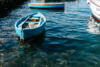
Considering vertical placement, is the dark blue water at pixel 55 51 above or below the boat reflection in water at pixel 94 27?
below

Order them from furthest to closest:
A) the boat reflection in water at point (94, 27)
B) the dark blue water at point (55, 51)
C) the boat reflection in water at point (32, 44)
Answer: the boat reflection in water at point (94, 27) → the boat reflection in water at point (32, 44) → the dark blue water at point (55, 51)

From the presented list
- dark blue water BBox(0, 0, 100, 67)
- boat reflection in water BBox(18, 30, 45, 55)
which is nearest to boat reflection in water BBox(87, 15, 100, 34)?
dark blue water BBox(0, 0, 100, 67)

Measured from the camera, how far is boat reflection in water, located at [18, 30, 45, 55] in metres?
8.84

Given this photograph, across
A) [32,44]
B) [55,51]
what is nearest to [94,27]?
[55,51]

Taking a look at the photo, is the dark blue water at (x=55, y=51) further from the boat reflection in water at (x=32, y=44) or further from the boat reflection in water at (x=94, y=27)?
the boat reflection in water at (x=94, y=27)

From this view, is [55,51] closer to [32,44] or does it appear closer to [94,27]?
[32,44]

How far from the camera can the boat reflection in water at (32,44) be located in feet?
29.0

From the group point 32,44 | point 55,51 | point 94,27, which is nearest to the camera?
point 55,51

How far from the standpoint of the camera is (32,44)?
31.9 feet

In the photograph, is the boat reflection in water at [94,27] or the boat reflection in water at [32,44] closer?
the boat reflection in water at [32,44]

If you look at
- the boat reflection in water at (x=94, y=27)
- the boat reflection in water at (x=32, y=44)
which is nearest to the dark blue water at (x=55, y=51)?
the boat reflection in water at (x=32, y=44)

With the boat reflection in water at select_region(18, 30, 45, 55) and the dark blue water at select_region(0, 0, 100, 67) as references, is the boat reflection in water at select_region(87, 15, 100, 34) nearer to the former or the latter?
the dark blue water at select_region(0, 0, 100, 67)

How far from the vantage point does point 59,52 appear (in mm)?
8578

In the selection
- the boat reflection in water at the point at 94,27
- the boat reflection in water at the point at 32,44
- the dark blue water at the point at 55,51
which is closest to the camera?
the dark blue water at the point at 55,51
